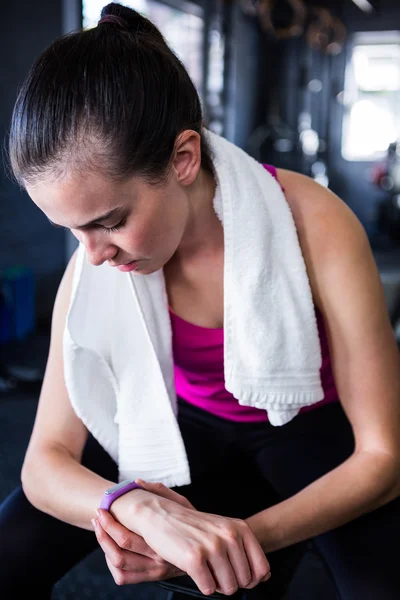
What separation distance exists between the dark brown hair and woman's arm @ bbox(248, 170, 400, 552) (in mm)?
276

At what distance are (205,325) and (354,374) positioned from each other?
254mm

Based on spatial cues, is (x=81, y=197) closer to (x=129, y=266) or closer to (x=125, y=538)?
(x=129, y=266)

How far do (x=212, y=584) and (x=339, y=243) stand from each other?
0.48 m

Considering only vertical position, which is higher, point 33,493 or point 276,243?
point 276,243

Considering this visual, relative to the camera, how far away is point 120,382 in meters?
1.08

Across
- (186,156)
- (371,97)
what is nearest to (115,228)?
(186,156)

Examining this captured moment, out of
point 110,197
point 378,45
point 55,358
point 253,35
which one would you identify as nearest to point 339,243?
point 110,197

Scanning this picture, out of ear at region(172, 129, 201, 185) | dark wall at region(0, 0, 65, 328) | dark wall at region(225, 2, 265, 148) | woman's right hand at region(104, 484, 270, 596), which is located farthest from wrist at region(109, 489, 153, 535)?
dark wall at region(225, 2, 265, 148)

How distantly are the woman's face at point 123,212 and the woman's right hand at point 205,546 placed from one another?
332mm

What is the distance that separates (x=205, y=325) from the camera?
1.08 m

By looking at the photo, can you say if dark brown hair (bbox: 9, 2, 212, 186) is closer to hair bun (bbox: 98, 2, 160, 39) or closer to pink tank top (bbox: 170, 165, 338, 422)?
hair bun (bbox: 98, 2, 160, 39)

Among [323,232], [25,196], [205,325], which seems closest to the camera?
[323,232]

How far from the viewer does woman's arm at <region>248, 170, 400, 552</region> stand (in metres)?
0.91

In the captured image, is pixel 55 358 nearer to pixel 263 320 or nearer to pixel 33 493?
pixel 33 493
